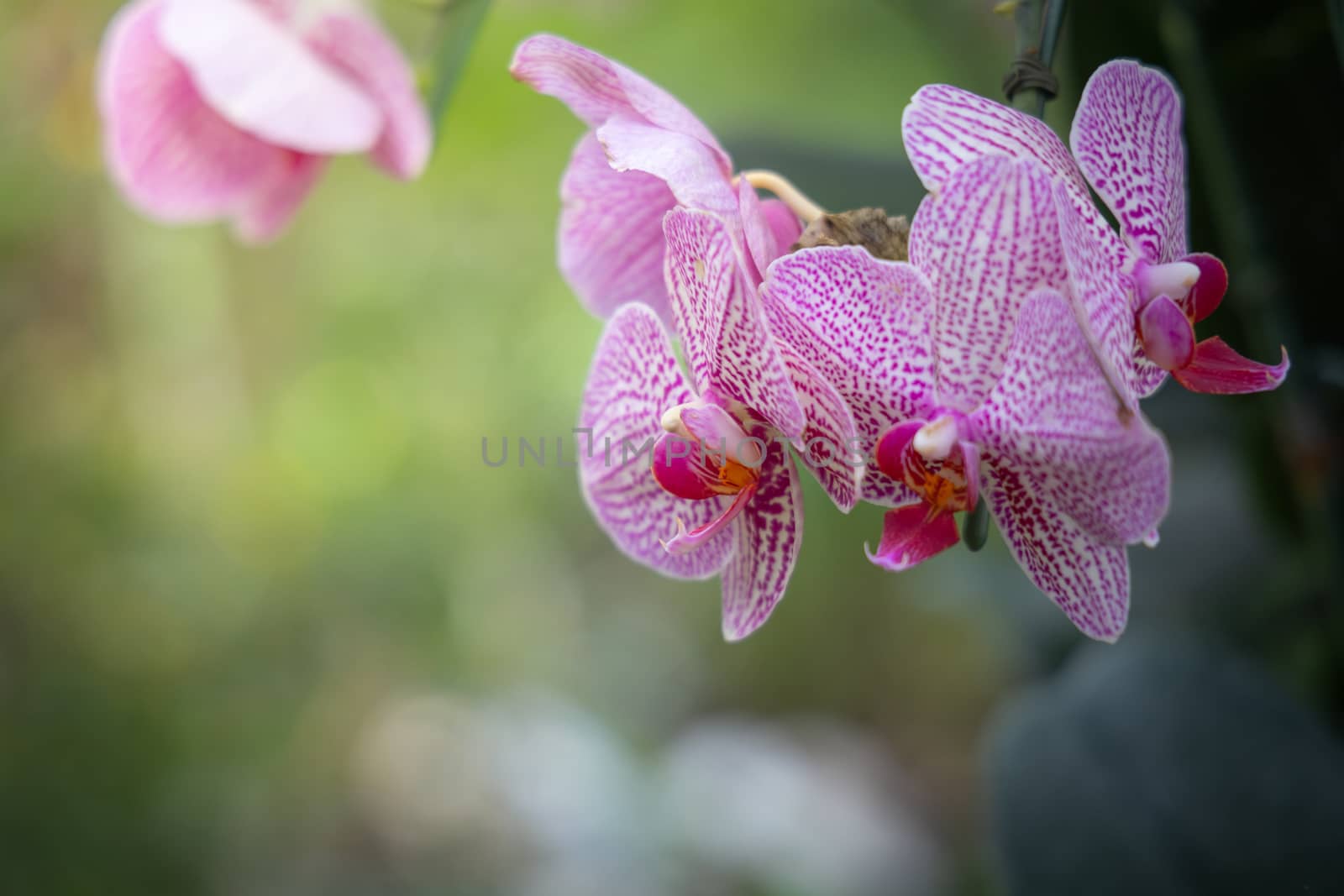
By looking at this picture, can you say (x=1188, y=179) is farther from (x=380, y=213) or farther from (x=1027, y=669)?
(x=380, y=213)

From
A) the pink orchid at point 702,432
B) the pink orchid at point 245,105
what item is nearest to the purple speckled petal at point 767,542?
the pink orchid at point 702,432

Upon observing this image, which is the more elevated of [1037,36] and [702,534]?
[1037,36]

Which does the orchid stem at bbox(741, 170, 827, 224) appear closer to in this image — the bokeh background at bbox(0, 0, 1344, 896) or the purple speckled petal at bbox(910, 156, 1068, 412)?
the purple speckled petal at bbox(910, 156, 1068, 412)

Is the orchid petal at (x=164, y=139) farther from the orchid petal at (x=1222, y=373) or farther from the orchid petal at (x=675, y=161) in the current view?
the orchid petal at (x=1222, y=373)

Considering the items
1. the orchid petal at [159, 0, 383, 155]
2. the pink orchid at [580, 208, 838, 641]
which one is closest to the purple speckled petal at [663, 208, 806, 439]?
the pink orchid at [580, 208, 838, 641]

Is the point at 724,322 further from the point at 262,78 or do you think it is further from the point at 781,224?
the point at 262,78

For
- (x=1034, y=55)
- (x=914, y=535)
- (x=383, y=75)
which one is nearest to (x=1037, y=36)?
(x=1034, y=55)

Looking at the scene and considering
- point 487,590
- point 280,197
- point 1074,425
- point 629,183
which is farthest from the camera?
point 487,590
